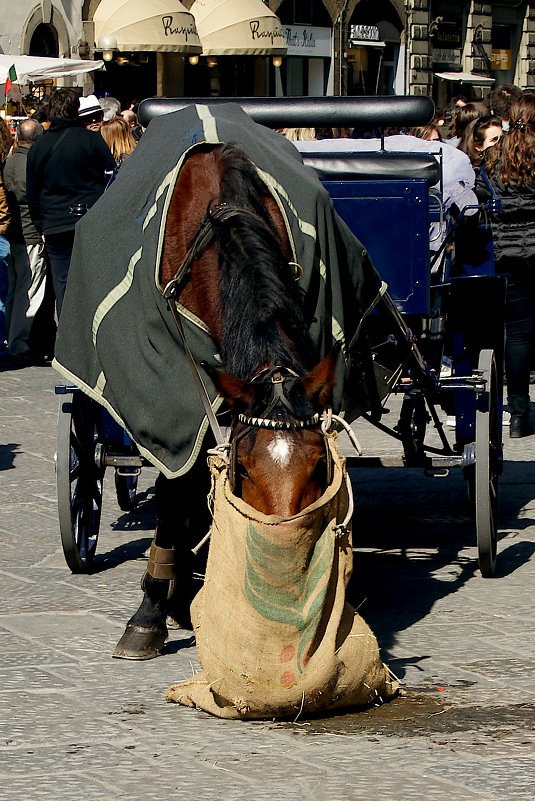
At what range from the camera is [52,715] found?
4184 millimetres

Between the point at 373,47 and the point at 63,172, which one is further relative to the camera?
the point at 373,47

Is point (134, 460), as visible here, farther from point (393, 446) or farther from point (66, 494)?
point (393, 446)

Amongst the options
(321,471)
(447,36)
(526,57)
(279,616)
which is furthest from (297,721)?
(526,57)

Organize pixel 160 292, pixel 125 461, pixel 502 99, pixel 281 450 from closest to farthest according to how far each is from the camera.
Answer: pixel 281 450, pixel 160 292, pixel 125 461, pixel 502 99

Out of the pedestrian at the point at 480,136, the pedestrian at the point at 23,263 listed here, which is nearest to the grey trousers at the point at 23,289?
the pedestrian at the point at 23,263

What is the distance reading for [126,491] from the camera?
22.8 ft

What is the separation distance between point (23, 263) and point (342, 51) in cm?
2014

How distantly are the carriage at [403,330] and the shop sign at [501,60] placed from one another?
96.3 feet

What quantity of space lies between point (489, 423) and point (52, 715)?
2459 mm

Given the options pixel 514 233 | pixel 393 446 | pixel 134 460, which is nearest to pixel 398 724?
pixel 134 460

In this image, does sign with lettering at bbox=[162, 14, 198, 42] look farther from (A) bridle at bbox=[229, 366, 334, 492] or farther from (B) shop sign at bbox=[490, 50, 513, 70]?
(A) bridle at bbox=[229, 366, 334, 492]

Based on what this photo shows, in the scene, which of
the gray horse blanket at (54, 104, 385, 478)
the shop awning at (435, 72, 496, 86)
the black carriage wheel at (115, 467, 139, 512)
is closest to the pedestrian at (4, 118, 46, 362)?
the black carriage wheel at (115, 467, 139, 512)

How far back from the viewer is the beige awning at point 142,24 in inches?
984

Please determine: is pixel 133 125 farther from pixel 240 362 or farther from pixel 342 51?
pixel 342 51
